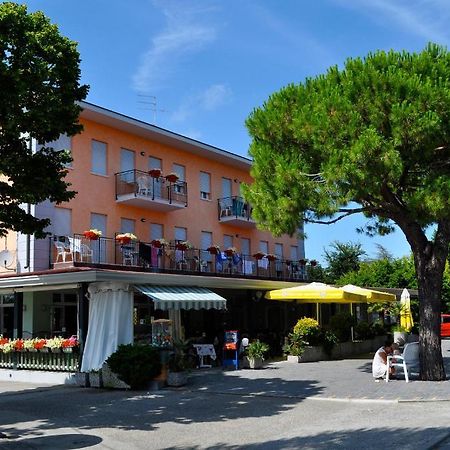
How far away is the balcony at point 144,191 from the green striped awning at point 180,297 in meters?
5.96

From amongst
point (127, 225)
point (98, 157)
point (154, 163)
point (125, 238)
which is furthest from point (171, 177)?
point (125, 238)

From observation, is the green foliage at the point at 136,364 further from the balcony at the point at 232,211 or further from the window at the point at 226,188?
the window at the point at 226,188

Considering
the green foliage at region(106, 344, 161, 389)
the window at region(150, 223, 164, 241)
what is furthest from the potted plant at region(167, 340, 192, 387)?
the window at region(150, 223, 164, 241)

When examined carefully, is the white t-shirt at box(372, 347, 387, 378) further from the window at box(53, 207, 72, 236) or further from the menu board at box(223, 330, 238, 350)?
the window at box(53, 207, 72, 236)

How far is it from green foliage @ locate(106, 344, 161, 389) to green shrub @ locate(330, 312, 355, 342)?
32.5ft

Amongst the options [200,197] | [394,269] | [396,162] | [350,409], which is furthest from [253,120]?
[394,269]

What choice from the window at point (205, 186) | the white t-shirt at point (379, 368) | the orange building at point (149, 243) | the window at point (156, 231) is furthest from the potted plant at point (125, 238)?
the white t-shirt at point (379, 368)

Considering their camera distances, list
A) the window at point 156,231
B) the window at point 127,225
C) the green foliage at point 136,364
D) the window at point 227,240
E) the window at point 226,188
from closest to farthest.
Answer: the green foliage at point 136,364 → the window at point 127,225 → the window at point 156,231 → the window at point 227,240 → the window at point 226,188

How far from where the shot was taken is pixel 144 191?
24047 millimetres

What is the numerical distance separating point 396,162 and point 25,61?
7828mm

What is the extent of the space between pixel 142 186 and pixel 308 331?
8.64m

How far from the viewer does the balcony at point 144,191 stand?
23.6m

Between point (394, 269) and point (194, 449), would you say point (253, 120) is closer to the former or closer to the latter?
point (194, 449)

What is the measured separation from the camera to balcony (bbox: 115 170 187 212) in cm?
2362
